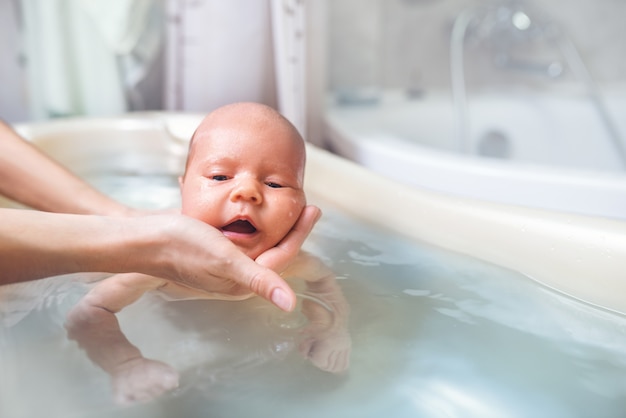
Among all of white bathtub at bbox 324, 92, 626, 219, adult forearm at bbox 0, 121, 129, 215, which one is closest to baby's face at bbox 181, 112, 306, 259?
adult forearm at bbox 0, 121, 129, 215

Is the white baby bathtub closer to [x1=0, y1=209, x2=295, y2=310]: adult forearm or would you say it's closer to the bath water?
the bath water

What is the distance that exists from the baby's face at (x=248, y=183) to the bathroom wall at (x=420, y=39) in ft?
5.49

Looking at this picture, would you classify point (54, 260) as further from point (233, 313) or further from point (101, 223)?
point (233, 313)

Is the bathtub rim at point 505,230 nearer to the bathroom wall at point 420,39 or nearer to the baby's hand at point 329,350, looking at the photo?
the baby's hand at point 329,350

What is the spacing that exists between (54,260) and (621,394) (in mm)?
585

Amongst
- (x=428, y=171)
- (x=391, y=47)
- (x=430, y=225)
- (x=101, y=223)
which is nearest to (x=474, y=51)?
(x=391, y=47)

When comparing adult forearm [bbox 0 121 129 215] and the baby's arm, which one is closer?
the baby's arm

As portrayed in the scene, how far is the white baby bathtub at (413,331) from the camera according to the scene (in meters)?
0.60

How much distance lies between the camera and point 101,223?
603 millimetres

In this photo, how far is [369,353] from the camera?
2.25 ft

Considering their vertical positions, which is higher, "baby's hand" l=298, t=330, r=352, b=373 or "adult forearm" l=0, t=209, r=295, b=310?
"adult forearm" l=0, t=209, r=295, b=310

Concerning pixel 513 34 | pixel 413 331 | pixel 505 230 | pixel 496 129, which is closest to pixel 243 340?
pixel 413 331

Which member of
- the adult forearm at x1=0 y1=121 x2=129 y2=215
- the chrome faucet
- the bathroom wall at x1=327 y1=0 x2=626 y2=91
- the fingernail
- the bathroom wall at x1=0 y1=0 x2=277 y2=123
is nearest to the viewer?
the fingernail

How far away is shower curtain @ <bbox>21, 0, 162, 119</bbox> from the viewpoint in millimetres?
1775
